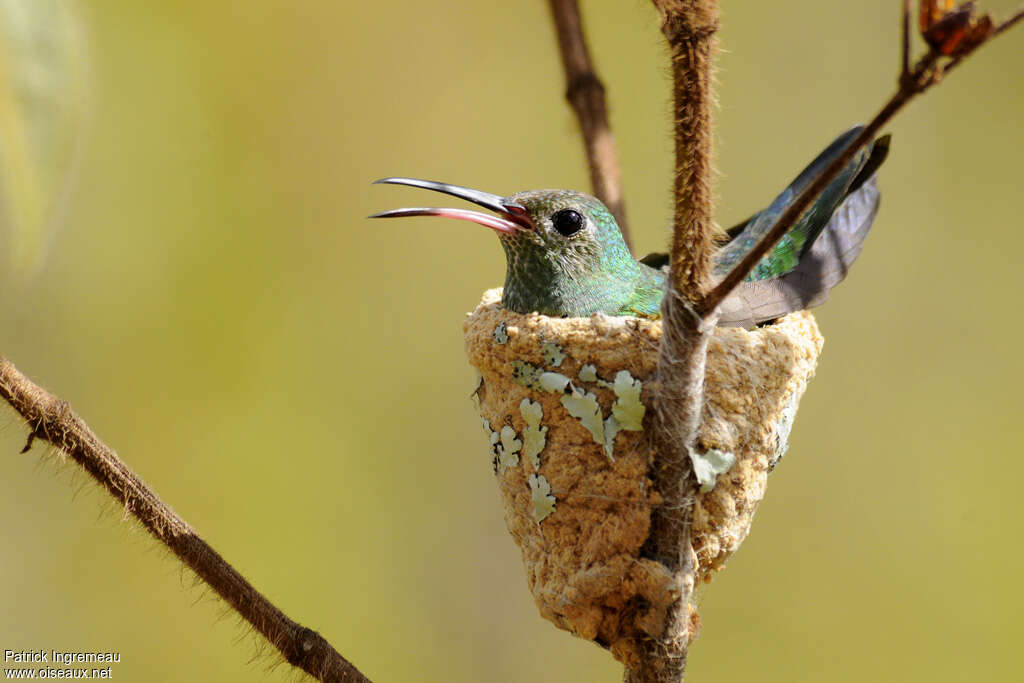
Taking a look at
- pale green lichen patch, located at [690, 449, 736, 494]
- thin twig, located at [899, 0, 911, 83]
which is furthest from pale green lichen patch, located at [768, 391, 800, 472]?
thin twig, located at [899, 0, 911, 83]

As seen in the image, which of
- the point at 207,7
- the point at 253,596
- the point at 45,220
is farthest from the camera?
the point at 207,7

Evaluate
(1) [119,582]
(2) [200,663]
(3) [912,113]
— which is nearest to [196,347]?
(1) [119,582]

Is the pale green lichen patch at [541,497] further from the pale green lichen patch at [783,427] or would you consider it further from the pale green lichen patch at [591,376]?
the pale green lichen patch at [783,427]

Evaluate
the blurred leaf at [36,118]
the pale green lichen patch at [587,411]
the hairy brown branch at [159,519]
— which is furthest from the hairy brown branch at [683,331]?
the blurred leaf at [36,118]

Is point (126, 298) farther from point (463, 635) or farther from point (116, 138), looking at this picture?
point (463, 635)

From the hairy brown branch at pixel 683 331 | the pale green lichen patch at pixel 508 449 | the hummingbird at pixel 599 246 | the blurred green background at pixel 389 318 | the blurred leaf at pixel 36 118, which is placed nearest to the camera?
the blurred leaf at pixel 36 118

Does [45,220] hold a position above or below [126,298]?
above

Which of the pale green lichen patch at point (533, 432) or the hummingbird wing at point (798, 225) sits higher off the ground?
the hummingbird wing at point (798, 225)
